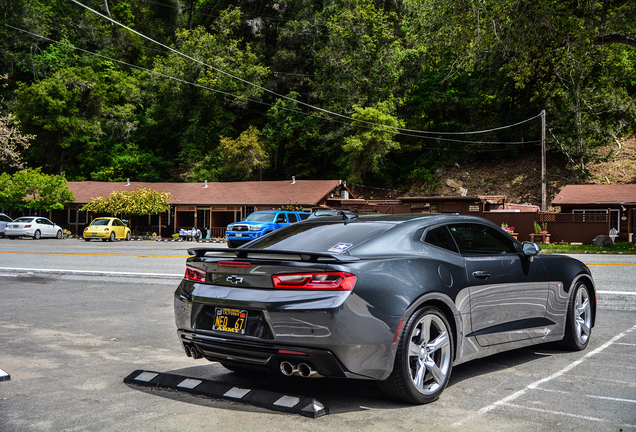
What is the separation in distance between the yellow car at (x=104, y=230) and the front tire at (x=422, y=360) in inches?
1392

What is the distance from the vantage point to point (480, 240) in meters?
5.67

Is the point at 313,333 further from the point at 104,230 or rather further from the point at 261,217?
the point at 104,230

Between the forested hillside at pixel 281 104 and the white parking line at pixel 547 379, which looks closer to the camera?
the white parking line at pixel 547 379

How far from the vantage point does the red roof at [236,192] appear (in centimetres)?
4484

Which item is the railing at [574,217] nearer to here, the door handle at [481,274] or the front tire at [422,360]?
the door handle at [481,274]

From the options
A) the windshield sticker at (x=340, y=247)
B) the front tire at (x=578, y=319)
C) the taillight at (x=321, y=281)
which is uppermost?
the windshield sticker at (x=340, y=247)

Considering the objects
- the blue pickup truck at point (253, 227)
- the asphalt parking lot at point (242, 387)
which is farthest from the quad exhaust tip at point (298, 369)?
the blue pickup truck at point (253, 227)

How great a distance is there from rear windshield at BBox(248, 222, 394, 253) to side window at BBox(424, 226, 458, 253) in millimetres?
365

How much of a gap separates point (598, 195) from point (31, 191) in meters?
43.1

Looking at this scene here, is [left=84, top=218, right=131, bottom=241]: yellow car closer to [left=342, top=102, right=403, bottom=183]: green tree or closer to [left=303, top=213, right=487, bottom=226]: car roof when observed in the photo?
[left=342, top=102, right=403, bottom=183]: green tree

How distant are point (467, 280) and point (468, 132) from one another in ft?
183

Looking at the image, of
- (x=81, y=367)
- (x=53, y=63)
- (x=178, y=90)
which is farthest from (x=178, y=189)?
(x=81, y=367)

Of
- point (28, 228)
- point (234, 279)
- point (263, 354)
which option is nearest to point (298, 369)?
point (263, 354)

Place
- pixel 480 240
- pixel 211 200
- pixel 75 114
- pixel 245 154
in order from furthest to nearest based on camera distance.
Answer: pixel 75 114 → pixel 245 154 → pixel 211 200 → pixel 480 240
